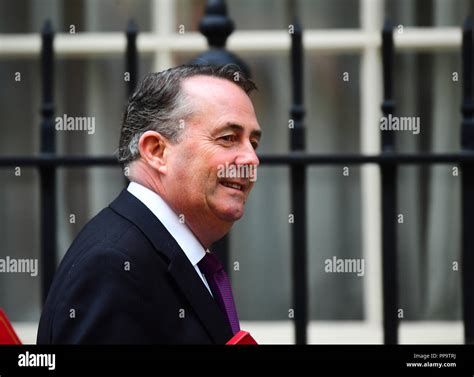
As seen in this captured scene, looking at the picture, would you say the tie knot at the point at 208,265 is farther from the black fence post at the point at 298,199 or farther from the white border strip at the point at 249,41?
the white border strip at the point at 249,41

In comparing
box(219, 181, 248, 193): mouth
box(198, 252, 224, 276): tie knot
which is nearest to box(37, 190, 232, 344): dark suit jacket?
box(198, 252, 224, 276): tie knot

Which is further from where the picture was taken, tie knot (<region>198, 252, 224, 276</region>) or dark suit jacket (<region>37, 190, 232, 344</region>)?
tie knot (<region>198, 252, 224, 276</region>)

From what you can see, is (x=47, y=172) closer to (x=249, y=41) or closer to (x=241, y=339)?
(x=249, y=41)

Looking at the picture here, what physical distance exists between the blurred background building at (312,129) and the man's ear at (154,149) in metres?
1.64

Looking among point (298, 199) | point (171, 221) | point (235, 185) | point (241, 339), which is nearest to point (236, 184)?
point (235, 185)

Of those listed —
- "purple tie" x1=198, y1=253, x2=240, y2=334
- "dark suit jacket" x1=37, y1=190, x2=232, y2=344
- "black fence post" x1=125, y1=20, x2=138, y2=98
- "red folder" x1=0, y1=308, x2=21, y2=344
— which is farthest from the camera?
"black fence post" x1=125, y1=20, x2=138, y2=98

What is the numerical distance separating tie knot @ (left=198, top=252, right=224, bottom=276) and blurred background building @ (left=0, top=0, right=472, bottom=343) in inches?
65.2

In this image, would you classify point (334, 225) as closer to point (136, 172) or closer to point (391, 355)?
point (391, 355)

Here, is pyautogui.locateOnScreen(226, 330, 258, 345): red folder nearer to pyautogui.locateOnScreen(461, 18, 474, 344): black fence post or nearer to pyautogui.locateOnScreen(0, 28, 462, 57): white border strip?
pyautogui.locateOnScreen(461, 18, 474, 344): black fence post

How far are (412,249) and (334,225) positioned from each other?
359 millimetres

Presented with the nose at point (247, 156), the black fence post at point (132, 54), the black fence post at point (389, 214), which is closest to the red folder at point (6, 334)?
the nose at point (247, 156)

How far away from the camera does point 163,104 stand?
2678 millimetres

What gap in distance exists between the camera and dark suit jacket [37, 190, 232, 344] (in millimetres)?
2369

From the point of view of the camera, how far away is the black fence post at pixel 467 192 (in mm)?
3814
